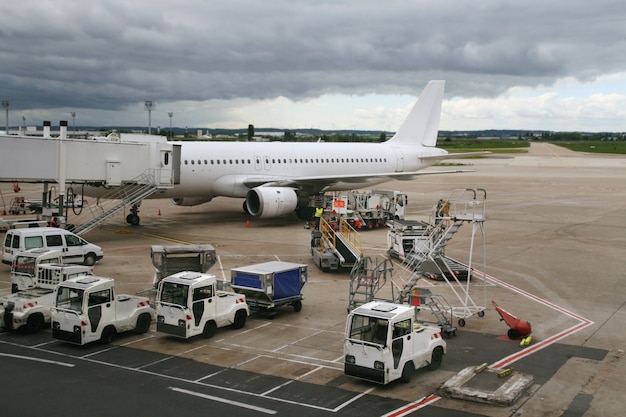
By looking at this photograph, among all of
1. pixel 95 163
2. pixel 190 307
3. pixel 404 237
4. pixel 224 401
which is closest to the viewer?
pixel 224 401

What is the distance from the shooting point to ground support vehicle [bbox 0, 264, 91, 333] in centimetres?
1868

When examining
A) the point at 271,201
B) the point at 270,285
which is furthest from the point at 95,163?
the point at 270,285

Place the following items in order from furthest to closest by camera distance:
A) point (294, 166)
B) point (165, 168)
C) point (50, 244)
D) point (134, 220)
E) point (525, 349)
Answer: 1. point (294, 166)
2. point (134, 220)
3. point (165, 168)
4. point (50, 244)
5. point (525, 349)

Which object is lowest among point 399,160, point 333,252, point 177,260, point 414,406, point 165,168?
point 414,406

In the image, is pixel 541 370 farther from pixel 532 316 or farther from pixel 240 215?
pixel 240 215

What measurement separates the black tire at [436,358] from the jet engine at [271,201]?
22464 millimetres

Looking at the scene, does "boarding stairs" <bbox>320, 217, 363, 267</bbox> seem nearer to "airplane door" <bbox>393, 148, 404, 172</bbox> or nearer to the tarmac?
A: the tarmac

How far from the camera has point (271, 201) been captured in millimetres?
37812

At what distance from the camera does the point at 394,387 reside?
1480 cm

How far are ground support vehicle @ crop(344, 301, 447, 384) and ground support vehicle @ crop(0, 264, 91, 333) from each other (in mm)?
9495

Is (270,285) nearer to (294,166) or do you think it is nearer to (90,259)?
(90,259)

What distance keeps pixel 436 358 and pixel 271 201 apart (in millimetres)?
22789

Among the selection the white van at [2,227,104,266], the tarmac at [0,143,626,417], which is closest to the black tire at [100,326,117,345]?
the tarmac at [0,143,626,417]

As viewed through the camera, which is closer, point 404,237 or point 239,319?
point 239,319
